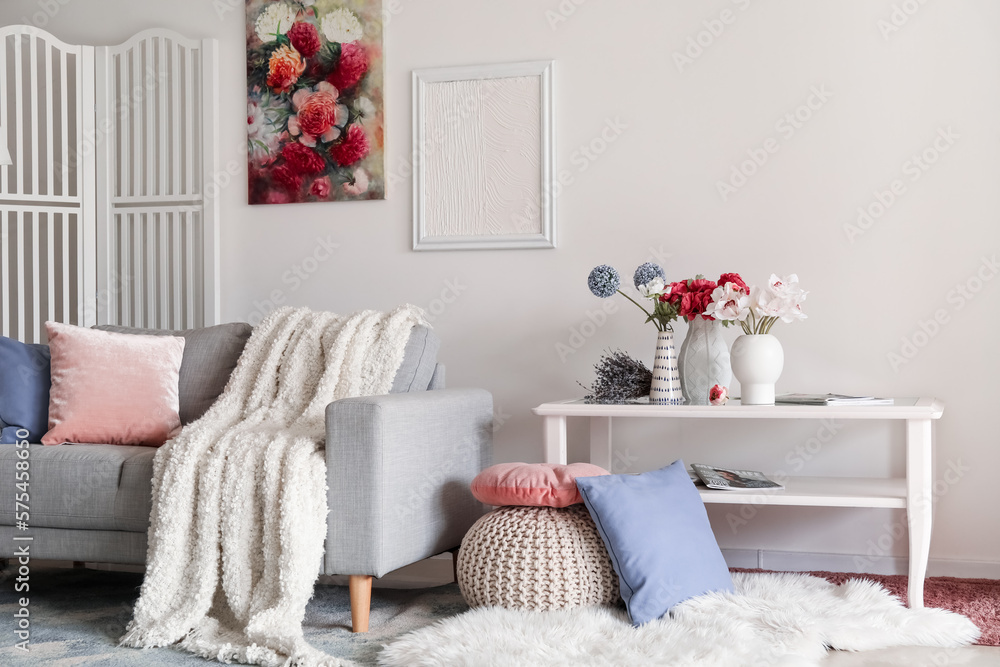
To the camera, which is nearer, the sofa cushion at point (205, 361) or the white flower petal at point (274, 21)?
the sofa cushion at point (205, 361)

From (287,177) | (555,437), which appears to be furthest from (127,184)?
(555,437)

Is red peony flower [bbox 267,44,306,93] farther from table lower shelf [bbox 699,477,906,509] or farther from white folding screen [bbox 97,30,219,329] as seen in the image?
table lower shelf [bbox 699,477,906,509]

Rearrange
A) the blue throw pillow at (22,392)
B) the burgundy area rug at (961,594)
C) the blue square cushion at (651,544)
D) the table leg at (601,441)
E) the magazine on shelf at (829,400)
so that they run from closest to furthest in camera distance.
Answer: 1. the blue square cushion at (651,544)
2. the burgundy area rug at (961,594)
3. the magazine on shelf at (829,400)
4. the blue throw pillow at (22,392)
5. the table leg at (601,441)

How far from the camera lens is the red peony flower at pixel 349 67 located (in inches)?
141

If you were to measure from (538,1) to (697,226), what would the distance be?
98 centimetres

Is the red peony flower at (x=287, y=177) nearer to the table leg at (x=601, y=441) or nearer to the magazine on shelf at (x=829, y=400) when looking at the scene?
the table leg at (x=601, y=441)

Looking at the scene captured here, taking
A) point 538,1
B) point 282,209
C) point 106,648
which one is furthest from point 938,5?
point 106,648

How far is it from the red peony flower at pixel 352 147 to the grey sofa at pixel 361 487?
0.97 m

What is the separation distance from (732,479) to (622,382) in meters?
0.44

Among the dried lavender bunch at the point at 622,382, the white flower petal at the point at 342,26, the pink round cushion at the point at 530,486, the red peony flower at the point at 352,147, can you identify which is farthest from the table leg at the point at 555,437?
the white flower petal at the point at 342,26

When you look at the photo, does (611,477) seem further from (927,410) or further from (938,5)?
(938,5)

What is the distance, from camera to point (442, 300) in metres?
3.51

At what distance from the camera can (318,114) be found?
11.8 feet

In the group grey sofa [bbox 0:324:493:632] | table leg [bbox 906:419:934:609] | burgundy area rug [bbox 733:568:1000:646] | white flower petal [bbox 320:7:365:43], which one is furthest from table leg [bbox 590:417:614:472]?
white flower petal [bbox 320:7:365:43]
